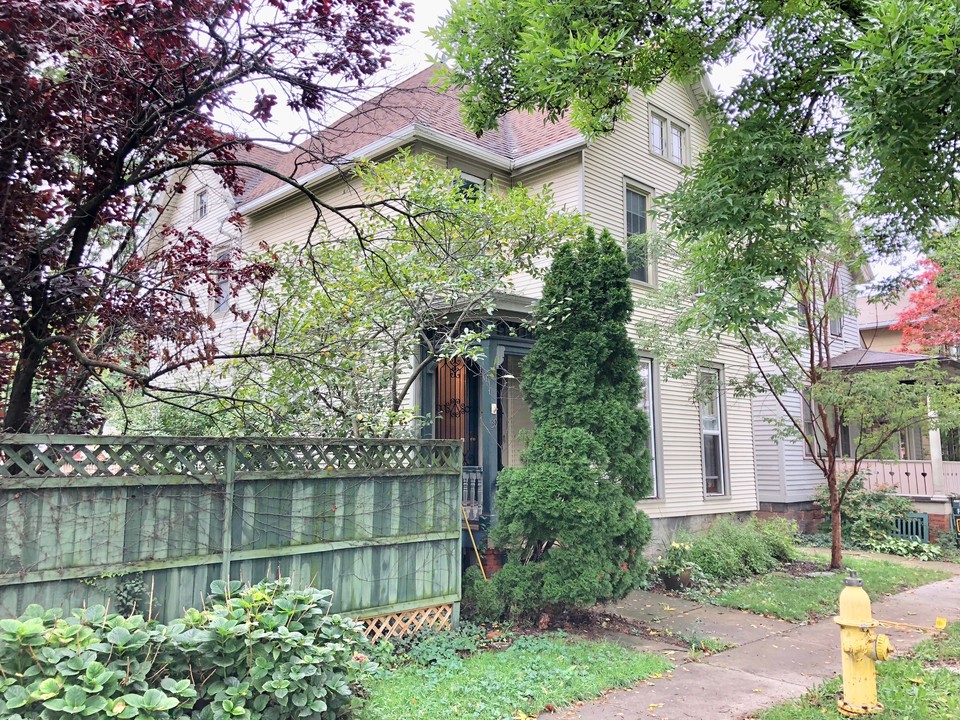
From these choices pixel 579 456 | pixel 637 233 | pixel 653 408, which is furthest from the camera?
pixel 637 233

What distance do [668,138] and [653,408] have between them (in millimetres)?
5730

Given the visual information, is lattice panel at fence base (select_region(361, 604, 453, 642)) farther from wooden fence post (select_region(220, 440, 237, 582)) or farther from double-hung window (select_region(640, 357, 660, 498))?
double-hung window (select_region(640, 357, 660, 498))

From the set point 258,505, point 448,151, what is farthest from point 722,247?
point 448,151

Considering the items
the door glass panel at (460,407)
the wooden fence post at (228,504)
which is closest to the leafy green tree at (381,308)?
the wooden fence post at (228,504)

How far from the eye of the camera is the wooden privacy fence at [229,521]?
455 cm

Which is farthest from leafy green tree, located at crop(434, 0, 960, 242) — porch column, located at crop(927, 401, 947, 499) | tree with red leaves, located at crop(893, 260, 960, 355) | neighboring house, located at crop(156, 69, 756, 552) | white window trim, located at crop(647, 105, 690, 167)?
tree with red leaves, located at crop(893, 260, 960, 355)

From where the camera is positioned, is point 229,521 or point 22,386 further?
point 229,521

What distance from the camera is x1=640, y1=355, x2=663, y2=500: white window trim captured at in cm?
1198

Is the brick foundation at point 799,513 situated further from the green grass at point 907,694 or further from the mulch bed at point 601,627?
the green grass at point 907,694

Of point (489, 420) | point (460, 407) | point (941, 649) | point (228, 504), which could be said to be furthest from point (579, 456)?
point (941, 649)

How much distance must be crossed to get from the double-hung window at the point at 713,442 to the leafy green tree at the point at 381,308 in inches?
244

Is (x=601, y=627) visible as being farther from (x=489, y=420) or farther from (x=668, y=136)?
(x=668, y=136)

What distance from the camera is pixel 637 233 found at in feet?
40.9

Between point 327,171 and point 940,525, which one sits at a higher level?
point 327,171
